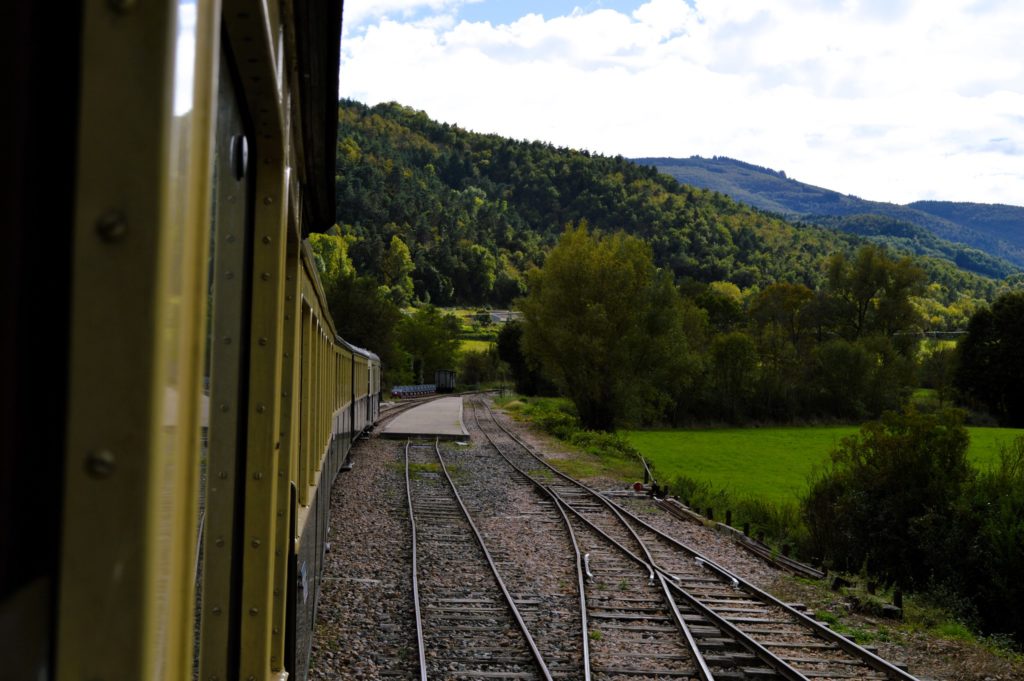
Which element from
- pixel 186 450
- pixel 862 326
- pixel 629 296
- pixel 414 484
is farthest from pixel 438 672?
pixel 862 326

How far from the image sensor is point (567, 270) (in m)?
33.6

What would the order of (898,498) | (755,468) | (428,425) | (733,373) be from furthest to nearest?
(733,373) → (428,425) → (755,468) → (898,498)

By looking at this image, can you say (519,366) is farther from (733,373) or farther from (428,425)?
(428,425)

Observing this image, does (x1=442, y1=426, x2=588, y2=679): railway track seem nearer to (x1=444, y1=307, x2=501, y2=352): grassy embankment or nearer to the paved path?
the paved path

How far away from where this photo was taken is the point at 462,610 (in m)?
8.99

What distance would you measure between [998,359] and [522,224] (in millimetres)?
137182

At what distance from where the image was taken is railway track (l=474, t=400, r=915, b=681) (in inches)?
A: 303

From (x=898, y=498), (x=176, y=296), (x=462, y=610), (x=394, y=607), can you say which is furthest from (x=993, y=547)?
(x=176, y=296)

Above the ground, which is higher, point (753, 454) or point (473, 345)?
point (473, 345)

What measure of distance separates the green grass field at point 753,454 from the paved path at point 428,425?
624 centimetres

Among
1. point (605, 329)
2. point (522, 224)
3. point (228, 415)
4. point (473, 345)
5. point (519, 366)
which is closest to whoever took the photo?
point (228, 415)

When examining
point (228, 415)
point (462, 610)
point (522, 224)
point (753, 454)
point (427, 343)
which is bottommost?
point (753, 454)

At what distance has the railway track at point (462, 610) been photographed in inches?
290

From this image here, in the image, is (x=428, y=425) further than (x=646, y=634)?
Yes
